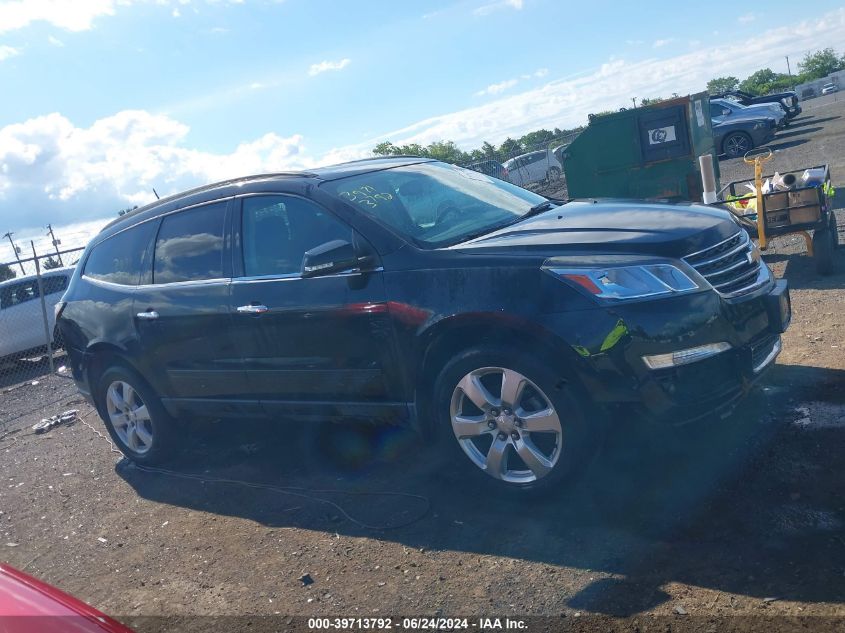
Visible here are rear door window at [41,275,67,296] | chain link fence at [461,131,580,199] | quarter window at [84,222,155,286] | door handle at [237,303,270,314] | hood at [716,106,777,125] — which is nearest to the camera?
door handle at [237,303,270,314]

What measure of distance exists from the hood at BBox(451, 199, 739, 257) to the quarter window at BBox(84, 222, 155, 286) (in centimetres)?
277

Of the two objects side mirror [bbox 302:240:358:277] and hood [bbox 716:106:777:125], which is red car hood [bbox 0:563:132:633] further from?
hood [bbox 716:106:777:125]

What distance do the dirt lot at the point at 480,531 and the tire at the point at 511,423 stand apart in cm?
20

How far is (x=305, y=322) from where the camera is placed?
16.3 feet

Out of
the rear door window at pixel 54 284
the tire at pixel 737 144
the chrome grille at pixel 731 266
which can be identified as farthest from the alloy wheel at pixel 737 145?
the chrome grille at pixel 731 266

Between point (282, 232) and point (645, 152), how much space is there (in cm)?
806

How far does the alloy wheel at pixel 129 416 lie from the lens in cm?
636

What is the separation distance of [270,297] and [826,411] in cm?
337

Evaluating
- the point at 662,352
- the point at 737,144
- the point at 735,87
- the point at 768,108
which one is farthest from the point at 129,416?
the point at 735,87

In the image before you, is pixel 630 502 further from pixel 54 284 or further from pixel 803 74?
pixel 803 74

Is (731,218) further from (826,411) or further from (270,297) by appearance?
(270,297)

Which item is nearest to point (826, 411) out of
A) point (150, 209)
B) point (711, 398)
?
point (711, 398)

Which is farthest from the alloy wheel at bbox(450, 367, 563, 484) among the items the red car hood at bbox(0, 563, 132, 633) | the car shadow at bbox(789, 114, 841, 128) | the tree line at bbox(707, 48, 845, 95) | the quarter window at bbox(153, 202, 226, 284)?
the tree line at bbox(707, 48, 845, 95)

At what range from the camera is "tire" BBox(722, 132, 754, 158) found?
25.2 meters
